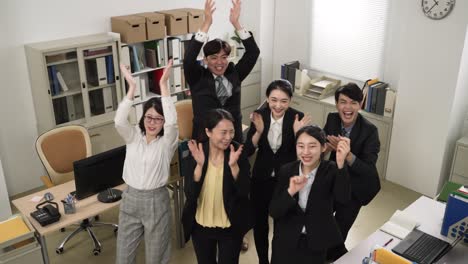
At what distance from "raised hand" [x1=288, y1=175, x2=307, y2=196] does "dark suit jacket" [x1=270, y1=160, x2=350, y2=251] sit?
40 mm

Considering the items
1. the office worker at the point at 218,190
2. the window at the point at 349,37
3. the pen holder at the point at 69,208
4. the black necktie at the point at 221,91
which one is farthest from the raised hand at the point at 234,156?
the window at the point at 349,37

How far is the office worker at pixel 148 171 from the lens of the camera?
306 centimetres

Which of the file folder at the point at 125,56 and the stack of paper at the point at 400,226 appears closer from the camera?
the stack of paper at the point at 400,226

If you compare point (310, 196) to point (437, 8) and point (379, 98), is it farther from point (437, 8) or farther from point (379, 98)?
point (379, 98)

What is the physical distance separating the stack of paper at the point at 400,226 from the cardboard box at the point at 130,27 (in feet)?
11.4

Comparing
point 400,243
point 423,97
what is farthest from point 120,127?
point 423,97

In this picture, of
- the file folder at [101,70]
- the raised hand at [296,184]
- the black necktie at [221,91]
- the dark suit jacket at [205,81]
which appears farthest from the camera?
the file folder at [101,70]

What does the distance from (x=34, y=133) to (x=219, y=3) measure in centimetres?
305

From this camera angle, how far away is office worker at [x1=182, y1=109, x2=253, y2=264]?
110 inches

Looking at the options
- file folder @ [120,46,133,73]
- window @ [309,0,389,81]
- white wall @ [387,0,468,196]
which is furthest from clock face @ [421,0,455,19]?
file folder @ [120,46,133,73]

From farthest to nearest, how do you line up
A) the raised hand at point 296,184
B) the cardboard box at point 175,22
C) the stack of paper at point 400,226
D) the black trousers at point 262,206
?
the cardboard box at point 175,22 < the black trousers at point 262,206 < the stack of paper at point 400,226 < the raised hand at point 296,184

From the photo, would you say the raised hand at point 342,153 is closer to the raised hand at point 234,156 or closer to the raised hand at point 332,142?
the raised hand at point 332,142

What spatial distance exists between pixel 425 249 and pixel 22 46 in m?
4.21

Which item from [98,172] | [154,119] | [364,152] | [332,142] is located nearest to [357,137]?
[364,152]
